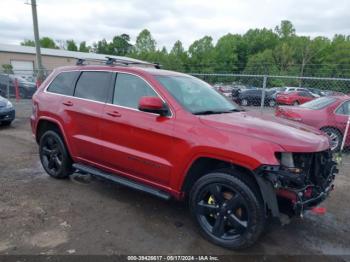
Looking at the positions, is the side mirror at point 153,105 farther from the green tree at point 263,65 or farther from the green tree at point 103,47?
the green tree at point 103,47

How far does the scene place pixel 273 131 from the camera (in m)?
3.36

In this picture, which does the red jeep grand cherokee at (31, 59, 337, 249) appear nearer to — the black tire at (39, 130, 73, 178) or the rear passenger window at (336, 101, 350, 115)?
the black tire at (39, 130, 73, 178)

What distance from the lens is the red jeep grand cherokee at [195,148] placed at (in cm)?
321

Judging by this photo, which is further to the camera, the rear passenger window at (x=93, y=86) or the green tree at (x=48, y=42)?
the green tree at (x=48, y=42)

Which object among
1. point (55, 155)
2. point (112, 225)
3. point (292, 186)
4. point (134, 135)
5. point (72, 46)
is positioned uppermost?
point (72, 46)

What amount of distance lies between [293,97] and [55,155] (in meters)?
19.3

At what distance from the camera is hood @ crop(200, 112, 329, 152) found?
321cm

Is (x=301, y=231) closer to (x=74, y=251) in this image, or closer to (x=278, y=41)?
(x=74, y=251)

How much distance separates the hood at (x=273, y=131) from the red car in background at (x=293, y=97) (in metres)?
18.1

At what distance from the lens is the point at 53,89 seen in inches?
211

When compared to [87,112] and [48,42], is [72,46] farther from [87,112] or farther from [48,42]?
[87,112]

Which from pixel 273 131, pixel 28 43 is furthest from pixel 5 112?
pixel 28 43

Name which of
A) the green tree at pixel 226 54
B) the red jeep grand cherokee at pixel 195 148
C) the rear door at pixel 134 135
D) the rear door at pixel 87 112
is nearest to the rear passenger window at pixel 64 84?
the red jeep grand cherokee at pixel 195 148

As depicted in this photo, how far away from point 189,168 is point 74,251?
148cm
